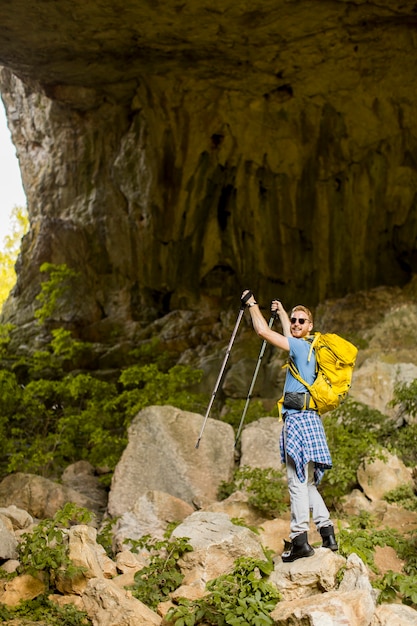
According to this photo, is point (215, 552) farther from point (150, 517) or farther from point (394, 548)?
point (150, 517)

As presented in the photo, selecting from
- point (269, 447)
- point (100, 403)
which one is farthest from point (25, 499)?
point (100, 403)

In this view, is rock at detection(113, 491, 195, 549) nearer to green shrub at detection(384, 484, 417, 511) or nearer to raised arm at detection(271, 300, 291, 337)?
green shrub at detection(384, 484, 417, 511)

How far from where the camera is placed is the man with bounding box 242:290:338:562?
4.44 m

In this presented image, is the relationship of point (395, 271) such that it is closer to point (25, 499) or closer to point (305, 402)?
point (25, 499)

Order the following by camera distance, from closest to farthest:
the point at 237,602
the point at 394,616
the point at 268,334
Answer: the point at 394,616 → the point at 237,602 → the point at 268,334

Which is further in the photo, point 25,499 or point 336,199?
point 336,199

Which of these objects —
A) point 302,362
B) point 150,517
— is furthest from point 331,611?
point 150,517

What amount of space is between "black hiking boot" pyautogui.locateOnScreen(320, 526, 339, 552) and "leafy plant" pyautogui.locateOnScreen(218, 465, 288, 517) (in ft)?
6.44

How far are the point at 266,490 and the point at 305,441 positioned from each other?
227 centimetres

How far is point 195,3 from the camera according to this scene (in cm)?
1119

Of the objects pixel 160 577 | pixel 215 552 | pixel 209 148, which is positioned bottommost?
pixel 160 577

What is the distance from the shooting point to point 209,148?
53.0ft

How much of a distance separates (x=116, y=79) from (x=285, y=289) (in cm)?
674

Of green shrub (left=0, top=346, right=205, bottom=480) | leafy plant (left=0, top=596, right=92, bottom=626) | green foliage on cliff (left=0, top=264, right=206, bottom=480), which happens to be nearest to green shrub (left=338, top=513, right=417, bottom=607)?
leafy plant (left=0, top=596, right=92, bottom=626)
